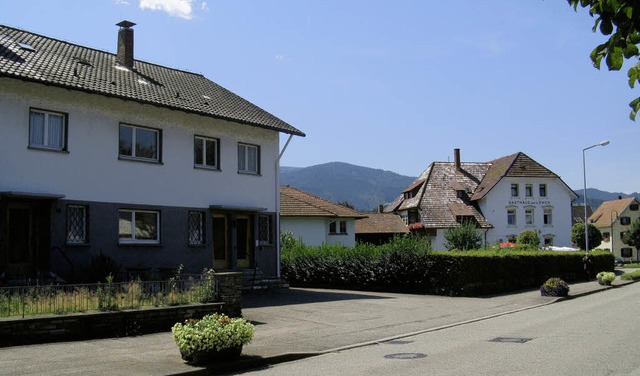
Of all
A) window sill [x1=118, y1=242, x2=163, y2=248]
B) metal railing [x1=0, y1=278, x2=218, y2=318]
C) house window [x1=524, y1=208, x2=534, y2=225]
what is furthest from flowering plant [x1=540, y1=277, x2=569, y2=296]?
house window [x1=524, y1=208, x2=534, y2=225]

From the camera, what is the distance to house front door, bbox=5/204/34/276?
699 inches

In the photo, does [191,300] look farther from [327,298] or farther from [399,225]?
[399,225]

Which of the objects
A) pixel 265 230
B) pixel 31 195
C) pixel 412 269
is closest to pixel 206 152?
pixel 265 230

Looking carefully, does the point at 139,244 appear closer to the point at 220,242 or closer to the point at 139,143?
the point at 139,143

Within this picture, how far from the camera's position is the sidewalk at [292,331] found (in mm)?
10031

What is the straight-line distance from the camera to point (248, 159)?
25.3 metres

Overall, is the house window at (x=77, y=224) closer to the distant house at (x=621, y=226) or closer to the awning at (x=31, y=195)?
the awning at (x=31, y=195)

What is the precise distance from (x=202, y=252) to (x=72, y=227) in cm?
506

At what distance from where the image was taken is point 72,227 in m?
19.1

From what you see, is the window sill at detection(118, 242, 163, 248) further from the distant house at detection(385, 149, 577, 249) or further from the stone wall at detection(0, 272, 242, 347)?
the distant house at detection(385, 149, 577, 249)

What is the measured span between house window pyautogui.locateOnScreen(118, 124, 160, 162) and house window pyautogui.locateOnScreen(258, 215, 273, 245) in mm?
5534

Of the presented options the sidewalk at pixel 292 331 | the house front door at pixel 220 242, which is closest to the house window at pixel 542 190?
the sidewalk at pixel 292 331

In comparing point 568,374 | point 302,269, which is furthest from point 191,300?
point 302,269

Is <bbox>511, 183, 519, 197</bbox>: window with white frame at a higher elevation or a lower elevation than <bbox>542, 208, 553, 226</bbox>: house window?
higher
